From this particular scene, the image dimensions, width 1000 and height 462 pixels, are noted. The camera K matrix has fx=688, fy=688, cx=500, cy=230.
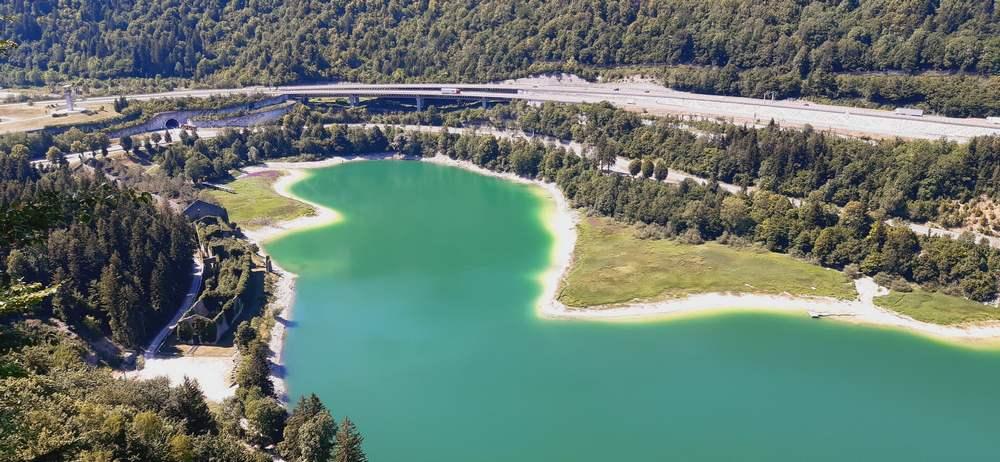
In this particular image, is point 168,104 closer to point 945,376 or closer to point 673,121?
point 673,121

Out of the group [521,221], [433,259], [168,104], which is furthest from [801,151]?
[168,104]

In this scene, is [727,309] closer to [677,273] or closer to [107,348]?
[677,273]

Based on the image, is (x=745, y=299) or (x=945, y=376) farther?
(x=745, y=299)

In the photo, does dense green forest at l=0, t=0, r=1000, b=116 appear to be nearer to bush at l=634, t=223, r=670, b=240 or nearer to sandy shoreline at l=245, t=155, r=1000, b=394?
bush at l=634, t=223, r=670, b=240

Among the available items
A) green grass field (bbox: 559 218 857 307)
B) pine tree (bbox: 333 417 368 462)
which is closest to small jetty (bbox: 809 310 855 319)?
green grass field (bbox: 559 218 857 307)

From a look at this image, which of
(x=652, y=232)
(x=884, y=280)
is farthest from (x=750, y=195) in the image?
(x=884, y=280)

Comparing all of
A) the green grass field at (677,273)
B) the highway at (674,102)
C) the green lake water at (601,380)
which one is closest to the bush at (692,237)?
the green grass field at (677,273)
